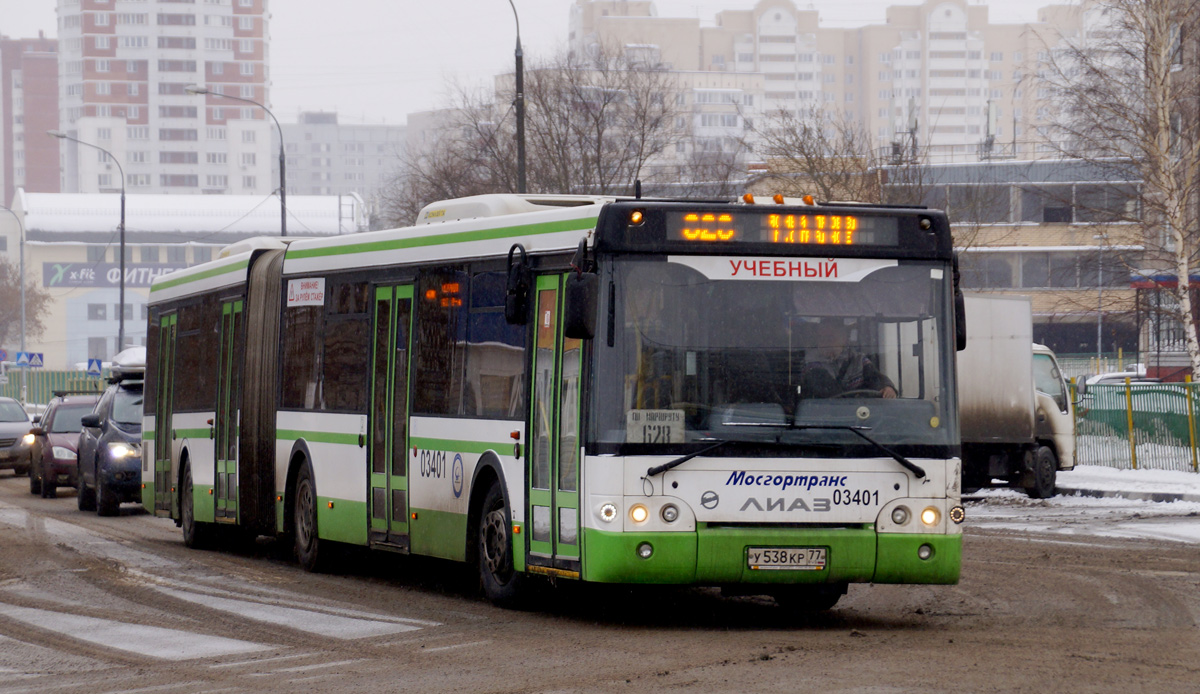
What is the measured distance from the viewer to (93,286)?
13450 centimetres

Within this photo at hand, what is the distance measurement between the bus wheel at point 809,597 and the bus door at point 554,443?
159cm

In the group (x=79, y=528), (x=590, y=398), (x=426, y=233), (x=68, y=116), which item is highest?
(x=68, y=116)

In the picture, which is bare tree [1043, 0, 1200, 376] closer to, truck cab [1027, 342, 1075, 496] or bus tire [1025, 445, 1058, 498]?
truck cab [1027, 342, 1075, 496]

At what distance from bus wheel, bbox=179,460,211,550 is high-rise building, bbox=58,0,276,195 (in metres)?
175

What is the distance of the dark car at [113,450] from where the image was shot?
2284 centimetres

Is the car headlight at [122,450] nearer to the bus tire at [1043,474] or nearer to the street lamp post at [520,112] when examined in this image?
the street lamp post at [520,112]

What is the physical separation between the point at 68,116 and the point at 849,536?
194m

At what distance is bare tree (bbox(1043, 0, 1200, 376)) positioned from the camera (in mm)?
35438

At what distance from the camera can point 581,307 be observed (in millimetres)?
9758

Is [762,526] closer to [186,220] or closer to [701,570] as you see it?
[701,570]

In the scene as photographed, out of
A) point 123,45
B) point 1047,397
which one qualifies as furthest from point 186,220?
point 1047,397

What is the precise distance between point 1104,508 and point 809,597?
40.9 ft

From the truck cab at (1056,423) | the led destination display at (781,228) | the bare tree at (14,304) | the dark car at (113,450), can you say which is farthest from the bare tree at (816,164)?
the bare tree at (14,304)

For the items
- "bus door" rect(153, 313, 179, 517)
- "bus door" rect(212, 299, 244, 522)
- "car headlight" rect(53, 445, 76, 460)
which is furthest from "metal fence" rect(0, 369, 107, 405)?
"bus door" rect(212, 299, 244, 522)
